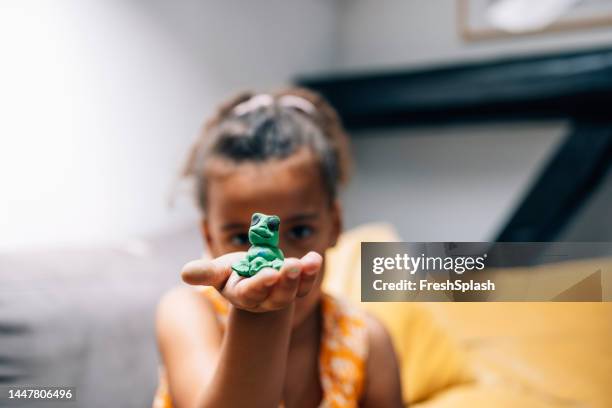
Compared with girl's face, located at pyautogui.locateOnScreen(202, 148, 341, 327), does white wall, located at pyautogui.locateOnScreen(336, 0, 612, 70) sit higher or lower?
higher

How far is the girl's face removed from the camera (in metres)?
0.51

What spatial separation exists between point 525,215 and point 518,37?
0.41m

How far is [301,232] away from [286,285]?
0.69ft

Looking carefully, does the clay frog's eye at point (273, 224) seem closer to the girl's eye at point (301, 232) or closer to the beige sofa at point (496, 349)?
the girl's eye at point (301, 232)

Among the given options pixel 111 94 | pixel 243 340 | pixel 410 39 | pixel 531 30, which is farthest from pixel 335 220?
pixel 410 39

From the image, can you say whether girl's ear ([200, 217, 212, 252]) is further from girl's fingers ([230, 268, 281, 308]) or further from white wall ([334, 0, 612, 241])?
white wall ([334, 0, 612, 241])

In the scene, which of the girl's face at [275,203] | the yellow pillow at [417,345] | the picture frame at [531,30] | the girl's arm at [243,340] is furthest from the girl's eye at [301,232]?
the picture frame at [531,30]

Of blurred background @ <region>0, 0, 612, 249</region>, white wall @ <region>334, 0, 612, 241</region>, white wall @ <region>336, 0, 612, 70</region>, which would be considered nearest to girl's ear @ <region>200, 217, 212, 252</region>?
blurred background @ <region>0, 0, 612, 249</region>

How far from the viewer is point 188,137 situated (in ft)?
4.26

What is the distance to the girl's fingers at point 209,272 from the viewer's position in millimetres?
321

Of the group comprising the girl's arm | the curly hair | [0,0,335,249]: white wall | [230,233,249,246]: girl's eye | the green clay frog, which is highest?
[0,0,335,249]: white wall

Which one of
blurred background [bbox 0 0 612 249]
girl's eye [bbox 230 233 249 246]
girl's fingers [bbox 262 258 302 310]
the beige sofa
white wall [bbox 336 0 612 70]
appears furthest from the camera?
white wall [bbox 336 0 612 70]

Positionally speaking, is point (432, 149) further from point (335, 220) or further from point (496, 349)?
point (335, 220)

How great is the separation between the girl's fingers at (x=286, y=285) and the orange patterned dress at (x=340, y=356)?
293mm
